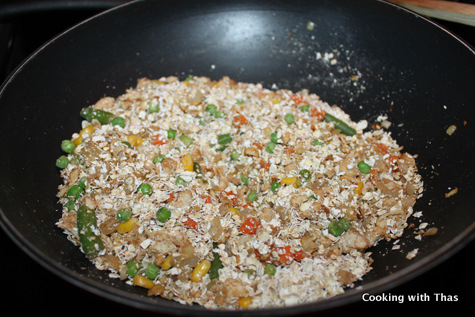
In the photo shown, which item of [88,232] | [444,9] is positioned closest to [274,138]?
[88,232]

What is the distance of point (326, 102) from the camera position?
2629mm

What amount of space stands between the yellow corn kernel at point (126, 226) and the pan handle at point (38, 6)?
1556 millimetres

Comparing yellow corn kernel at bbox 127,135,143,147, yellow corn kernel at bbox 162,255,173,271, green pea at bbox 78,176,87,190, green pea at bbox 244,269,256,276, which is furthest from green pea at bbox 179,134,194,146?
green pea at bbox 244,269,256,276

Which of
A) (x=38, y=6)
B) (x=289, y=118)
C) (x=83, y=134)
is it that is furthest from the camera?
(x=38, y=6)

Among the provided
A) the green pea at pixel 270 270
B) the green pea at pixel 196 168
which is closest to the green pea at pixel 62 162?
the green pea at pixel 196 168

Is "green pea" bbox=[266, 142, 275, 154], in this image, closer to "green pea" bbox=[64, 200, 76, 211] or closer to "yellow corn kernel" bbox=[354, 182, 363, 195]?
"yellow corn kernel" bbox=[354, 182, 363, 195]

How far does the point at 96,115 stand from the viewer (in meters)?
2.35

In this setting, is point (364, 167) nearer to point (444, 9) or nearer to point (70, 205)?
point (444, 9)

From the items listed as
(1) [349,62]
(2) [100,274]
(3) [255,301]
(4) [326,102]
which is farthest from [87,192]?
(1) [349,62]

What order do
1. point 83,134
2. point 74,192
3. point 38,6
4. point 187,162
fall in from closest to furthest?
point 74,192 < point 187,162 < point 83,134 < point 38,6

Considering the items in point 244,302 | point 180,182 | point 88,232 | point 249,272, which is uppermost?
point 180,182

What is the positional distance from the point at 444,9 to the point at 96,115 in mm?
2092

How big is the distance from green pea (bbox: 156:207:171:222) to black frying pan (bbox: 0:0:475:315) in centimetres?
34

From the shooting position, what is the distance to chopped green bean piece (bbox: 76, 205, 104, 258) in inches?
73.7
